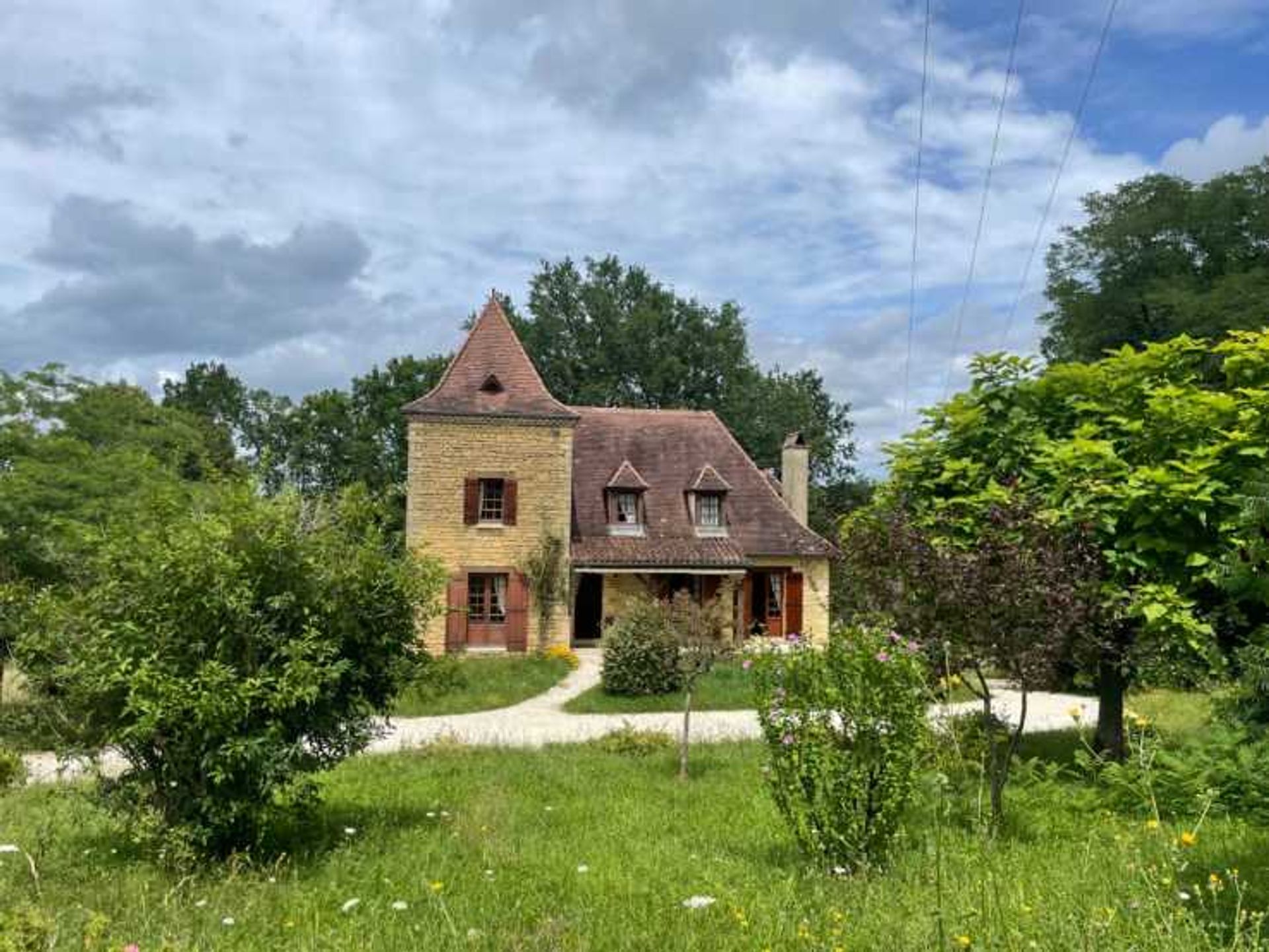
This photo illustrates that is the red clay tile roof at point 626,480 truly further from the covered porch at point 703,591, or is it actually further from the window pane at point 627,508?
the covered porch at point 703,591

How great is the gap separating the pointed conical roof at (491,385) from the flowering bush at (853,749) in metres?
19.1

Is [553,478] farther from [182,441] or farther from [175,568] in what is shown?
[175,568]

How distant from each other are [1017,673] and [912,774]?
1.35 m

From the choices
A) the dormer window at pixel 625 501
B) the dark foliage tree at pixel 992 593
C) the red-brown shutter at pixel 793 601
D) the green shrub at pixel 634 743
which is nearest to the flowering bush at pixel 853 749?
the dark foliage tree at pixel 992 593

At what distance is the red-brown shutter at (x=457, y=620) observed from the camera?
78.7ft

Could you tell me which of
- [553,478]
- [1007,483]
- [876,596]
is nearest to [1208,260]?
[553,478]

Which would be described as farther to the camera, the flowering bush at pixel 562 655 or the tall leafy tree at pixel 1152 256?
the tall leafy tree at pixel 1152 256

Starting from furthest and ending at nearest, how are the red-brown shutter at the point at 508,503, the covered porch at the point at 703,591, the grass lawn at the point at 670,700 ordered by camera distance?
1. the covered porch at the point at 703,591
2. the red-brown shutter at the point at 508,503
3. the grass lawn at the point at 670,700

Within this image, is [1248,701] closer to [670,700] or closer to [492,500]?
[670,700]

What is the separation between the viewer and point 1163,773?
25.4 feet

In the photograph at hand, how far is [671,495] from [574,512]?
3153 mm

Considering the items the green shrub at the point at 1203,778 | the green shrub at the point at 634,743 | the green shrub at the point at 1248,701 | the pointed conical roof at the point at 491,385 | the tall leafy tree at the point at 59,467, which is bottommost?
the green shrub at the point at 634,743

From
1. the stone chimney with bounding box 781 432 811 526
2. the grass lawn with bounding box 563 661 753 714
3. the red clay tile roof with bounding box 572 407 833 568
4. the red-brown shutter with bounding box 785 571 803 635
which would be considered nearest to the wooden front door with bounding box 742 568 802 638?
→ the red-brown shutter with bounding box 785 571 803 635

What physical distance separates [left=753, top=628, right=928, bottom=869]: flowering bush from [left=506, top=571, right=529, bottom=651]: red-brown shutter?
61.2ft
